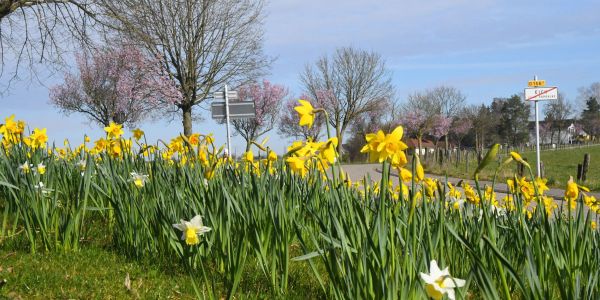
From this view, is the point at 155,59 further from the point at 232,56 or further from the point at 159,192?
the point at 159,192

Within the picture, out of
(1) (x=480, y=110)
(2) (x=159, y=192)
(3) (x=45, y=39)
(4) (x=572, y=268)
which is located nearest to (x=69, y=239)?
(2) (x=159, y=192)

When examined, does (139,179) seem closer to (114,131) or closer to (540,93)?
(114,131)

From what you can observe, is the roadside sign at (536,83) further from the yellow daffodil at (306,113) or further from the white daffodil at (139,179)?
the yellow daffodil at (306,113)

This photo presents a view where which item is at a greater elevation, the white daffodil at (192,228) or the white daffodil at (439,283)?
the white daffodil at (192,228)

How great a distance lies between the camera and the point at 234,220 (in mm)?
2543

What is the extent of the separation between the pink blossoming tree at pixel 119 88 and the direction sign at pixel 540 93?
947cm

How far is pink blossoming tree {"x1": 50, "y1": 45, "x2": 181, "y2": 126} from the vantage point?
63.5 feet

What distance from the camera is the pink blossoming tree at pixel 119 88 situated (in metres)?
19.4

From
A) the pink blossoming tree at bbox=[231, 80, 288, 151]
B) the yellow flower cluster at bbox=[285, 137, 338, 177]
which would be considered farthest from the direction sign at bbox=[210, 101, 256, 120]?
the pink blossoming tree at bbox=[231, 80, 288, 151]

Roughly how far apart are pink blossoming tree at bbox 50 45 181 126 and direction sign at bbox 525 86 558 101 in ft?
31.1

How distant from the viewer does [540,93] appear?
1249cm

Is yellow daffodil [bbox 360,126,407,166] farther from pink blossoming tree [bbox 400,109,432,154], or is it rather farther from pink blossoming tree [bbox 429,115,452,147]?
pink blossoming tree [bbox 429,115,452,147]

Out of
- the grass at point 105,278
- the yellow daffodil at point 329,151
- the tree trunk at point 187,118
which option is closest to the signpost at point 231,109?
the tree trunk at point 187,118

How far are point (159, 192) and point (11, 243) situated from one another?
1.25 meters
